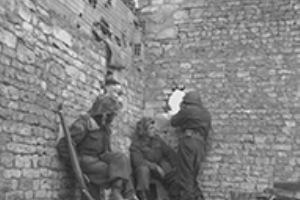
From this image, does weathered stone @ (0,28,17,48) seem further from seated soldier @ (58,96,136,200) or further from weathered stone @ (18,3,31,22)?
seated soldier @ (58,96,136,200)

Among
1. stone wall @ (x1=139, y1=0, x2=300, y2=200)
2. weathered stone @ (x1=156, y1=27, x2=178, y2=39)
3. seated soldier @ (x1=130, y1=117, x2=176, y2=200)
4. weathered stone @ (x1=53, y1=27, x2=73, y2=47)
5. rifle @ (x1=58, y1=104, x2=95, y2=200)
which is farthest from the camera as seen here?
weathered stone @ (x1=156, y1=27, x2=178, y2=39)

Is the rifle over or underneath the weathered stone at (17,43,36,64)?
underneath

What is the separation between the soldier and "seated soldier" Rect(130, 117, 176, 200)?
16 centimetres

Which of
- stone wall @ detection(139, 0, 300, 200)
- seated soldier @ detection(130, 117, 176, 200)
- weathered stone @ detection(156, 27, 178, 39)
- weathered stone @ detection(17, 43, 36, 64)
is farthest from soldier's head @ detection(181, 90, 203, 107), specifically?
weathered stone @ detection(17, 43, 36, 64)

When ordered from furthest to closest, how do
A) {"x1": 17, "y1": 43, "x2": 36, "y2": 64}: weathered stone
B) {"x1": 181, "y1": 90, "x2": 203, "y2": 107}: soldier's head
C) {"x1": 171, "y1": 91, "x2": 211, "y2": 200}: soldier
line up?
1. {"x1": 181, "y1": 90, "x2": 203, "y2": 107}: soldier's head
2. {"x1": 171, "y1": 91, "x2": 211, "y2": 200}: soldier
3. {"x1": 17, "y1": 43, "x2": 36, "y2": 64}: weathered stone

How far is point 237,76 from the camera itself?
254 inches

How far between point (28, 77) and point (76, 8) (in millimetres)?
1328

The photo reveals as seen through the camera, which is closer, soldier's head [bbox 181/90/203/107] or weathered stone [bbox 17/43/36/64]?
weathered stone [bbox 17/43/36/64]

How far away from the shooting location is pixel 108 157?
180 inches

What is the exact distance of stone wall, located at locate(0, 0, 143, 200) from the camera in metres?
3.83

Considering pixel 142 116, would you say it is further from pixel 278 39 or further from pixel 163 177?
pixel 278 39

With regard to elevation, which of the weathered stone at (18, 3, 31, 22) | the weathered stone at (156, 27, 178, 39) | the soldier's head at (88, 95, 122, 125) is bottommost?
the soldier's head at (88, 95, 122, 125)

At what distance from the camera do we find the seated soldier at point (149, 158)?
562 cm

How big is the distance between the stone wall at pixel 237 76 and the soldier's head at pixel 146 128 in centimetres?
55
